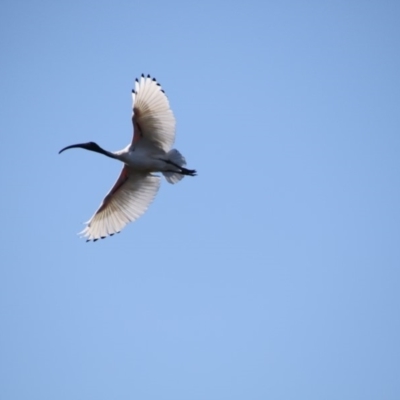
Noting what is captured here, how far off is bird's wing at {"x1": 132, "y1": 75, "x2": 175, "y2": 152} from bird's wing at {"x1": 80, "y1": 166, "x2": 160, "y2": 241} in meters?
1.39

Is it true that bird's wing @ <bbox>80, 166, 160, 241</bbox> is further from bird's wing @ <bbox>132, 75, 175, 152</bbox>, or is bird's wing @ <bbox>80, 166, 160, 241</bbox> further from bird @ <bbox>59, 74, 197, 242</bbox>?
bird's wing @ <bbox>132, 75, 175, 152</bbox>

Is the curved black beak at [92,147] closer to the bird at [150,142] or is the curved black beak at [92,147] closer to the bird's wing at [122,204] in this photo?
the bird at [150,142]

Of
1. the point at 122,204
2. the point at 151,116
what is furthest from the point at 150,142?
the point at 122,204

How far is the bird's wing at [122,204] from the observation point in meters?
25.3

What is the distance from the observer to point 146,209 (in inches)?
1006

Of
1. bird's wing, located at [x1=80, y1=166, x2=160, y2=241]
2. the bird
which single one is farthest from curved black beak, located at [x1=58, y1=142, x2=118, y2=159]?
bird's wing, located at [x1=80, y1=166, x2=160, y2=241]

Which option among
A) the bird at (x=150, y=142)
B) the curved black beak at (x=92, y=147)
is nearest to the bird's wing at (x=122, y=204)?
the bird at (x=150, y=142)

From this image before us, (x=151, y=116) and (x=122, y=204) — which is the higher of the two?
(x=151, y=116)

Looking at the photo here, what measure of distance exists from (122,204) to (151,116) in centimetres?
262

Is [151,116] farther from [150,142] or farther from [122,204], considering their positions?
[122,204]

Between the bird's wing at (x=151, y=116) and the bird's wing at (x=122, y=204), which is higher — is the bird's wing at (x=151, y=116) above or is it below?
above

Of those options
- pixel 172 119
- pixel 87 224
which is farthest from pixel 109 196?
pixel 172 119

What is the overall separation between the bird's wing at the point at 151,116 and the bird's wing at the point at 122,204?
1385 mm

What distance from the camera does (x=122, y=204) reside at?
25.6 metres
